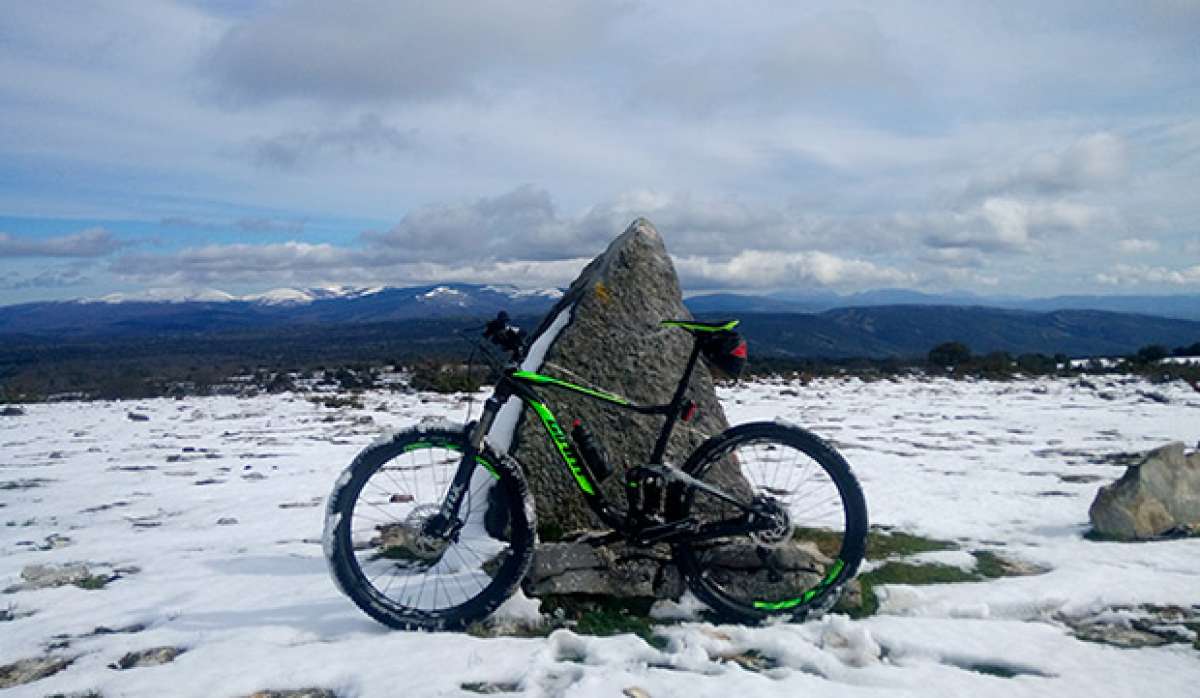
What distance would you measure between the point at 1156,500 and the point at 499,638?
6.03 m

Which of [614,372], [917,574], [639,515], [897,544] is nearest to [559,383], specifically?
[639,515]

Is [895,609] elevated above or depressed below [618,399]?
below

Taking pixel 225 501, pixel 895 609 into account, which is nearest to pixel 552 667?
pixel 895 609

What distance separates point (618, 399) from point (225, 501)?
568 cm

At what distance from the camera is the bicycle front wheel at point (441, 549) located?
4.29 metres

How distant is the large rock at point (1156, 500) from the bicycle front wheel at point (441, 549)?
17.8ft

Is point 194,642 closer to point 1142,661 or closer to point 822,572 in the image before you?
point 822,572

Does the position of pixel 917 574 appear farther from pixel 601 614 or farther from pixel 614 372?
pixel 614 372

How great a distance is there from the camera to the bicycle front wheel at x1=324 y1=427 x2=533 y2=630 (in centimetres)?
429

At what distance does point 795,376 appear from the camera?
83.3ft

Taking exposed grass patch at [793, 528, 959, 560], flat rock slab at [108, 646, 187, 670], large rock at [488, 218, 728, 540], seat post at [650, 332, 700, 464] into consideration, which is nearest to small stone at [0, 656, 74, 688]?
flat rock slab at [108, 646, 187, 670]

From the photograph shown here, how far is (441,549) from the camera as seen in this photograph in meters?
4.57

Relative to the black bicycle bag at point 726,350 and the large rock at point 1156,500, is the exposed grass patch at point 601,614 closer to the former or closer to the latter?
the black bicycle bag at point 726,350

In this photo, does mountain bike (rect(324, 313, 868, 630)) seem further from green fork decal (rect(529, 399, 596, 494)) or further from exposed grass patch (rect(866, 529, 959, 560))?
exposed grass patch (rect(866, 529, 959, 560))
